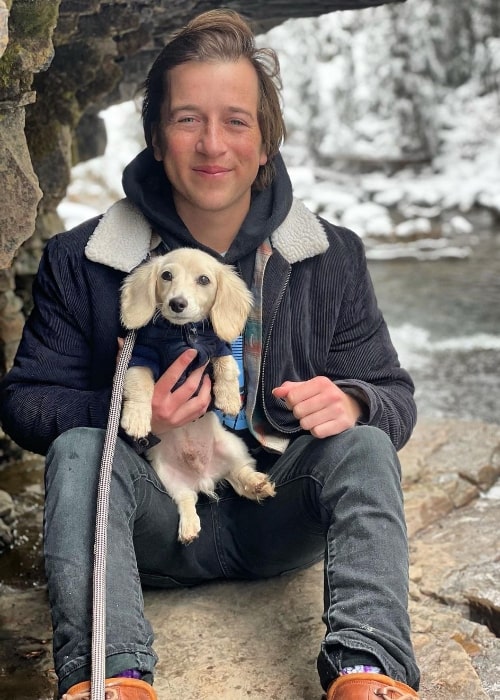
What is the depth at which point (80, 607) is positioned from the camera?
78.0 inches

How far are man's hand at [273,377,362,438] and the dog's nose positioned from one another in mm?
331

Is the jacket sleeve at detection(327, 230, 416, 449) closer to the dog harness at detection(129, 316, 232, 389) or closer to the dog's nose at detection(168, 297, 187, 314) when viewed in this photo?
the dog harness at detection(129, 316, 232, 389)

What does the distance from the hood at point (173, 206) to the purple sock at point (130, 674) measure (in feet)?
3.72

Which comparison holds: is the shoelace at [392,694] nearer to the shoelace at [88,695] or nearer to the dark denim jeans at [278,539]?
the dark denim jeans at [278,539]

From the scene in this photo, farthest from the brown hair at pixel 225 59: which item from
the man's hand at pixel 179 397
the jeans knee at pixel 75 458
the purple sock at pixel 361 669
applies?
the purple sock at pixel 361 669

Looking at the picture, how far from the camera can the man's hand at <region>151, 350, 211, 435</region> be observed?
222 centimetres

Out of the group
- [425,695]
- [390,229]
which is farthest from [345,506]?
[390,229]

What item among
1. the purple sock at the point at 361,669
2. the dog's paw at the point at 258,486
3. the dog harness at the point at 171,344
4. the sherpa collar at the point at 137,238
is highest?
the sherpa collar at the point at 137,238

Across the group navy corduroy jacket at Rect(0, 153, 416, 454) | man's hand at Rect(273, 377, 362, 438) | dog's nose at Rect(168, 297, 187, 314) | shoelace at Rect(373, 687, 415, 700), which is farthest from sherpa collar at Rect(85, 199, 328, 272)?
shoelace at Rect(373, 687, 415, 700)

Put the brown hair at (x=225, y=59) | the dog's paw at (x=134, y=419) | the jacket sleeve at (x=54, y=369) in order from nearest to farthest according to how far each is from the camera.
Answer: the dog's paw at (x=134, y=419), the jacket sleeve at (x=54, y=369), the brown hair at (x=225, y=59)

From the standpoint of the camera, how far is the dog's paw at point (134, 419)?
222cm

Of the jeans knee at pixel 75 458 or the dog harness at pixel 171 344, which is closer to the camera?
the jeans knee at pixel 75 458

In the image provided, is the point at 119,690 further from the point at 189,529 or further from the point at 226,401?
the point at 226,401

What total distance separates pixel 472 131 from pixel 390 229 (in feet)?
13.9
